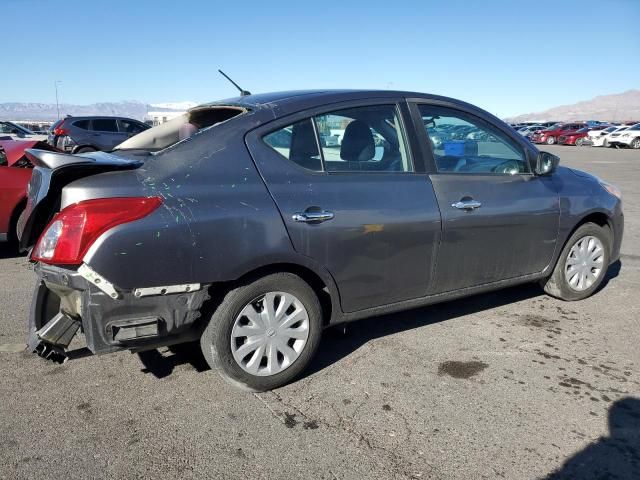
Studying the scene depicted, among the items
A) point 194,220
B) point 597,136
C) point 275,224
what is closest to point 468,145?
point 275,224

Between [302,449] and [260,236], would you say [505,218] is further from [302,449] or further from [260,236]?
[302,449]

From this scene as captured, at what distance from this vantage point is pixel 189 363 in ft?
11.5

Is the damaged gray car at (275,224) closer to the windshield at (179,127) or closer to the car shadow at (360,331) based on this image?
the windshield at (179,127)

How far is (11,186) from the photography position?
19.9 feet

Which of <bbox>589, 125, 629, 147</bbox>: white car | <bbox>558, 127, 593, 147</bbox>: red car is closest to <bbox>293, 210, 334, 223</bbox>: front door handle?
<bbox>589, 125, 629, 147</bbox>: white car

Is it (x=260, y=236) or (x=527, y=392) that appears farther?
(x=527, y=392)

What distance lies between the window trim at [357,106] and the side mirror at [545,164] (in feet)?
3.84

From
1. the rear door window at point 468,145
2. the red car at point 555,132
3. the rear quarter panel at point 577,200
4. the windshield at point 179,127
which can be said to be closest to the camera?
the windshield at point 179,127

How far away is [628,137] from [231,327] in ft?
120

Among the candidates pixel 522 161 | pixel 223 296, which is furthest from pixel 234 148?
pixel 522 161

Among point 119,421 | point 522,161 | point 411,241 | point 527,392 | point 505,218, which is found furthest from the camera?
point 522,161

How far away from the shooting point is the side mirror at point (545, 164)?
4.16 metres

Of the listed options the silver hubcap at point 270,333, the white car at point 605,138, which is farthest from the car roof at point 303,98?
the white car at point 605,138

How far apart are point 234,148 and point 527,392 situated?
221 centimetres
